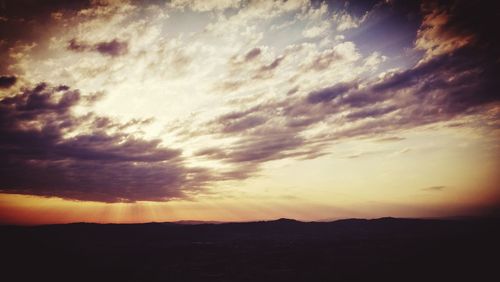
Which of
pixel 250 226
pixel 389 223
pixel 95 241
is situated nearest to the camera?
pixel 95 241

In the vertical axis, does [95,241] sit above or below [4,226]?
below

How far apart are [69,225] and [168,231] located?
145ft

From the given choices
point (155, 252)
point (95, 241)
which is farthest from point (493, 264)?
point (95, 241)

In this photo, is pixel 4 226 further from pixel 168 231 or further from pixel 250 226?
pixel 250 226

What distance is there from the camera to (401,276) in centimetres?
4397

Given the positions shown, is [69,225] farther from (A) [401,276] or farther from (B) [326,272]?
(A) [401,276]

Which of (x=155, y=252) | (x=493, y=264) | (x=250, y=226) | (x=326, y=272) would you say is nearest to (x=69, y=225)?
(x=155, y=252)

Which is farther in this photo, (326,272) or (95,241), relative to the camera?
(95,241)

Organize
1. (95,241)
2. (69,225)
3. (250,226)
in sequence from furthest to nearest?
(250,226), (69,225), (95,241)

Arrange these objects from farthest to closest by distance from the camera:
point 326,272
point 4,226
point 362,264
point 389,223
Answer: point 389,223
point 4,226
point 362,264
point 326,272

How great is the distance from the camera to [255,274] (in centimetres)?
5309

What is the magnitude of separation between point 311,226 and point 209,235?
51011mm

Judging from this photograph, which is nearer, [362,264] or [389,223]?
[362,264]

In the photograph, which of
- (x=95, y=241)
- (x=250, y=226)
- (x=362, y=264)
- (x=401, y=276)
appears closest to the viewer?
(x=401, y=276)
